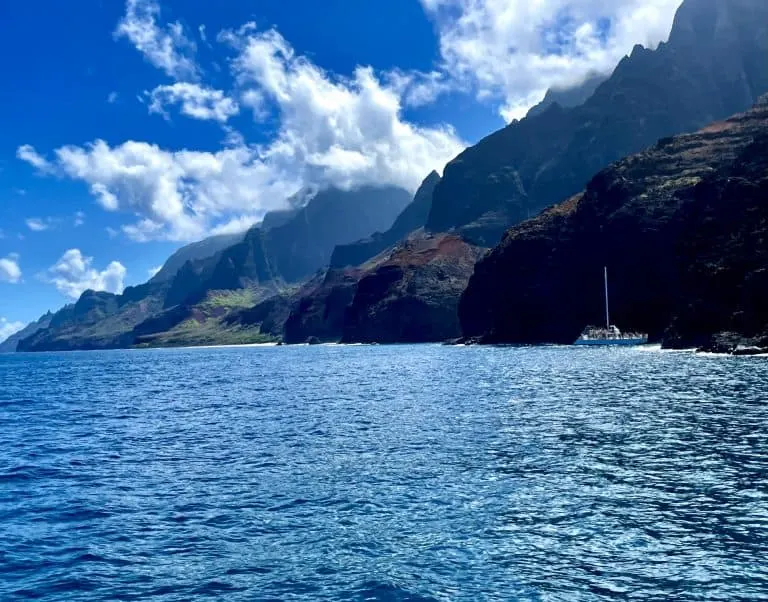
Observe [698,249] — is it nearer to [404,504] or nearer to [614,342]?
[614,342]

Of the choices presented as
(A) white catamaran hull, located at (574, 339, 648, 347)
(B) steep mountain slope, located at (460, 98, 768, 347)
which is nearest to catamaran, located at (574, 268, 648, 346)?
(A) white catamaran hull, located at (574, 339, 648, 347)

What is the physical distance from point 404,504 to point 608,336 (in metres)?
168

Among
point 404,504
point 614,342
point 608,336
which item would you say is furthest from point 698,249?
point 404,504

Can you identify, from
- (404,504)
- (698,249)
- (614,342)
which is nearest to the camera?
(404,504)

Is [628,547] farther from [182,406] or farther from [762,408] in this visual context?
[182,406]

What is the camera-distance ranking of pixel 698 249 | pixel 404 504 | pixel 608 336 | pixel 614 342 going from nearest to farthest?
pixel 404 504 < pixel 698 249 < pixel 614 342 < pixel 608 336

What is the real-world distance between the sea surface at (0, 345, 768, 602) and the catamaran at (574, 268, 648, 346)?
120 m

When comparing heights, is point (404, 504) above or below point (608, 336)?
below

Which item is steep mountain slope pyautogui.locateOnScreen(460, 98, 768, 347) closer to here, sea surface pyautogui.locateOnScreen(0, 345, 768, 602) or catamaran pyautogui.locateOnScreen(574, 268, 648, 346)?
catamaran pyautogui.locateOnScreen(574, 268, 648, 346)

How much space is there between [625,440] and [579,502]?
1514cm

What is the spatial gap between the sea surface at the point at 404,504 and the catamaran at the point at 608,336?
394 feet

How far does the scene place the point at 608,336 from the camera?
182 m

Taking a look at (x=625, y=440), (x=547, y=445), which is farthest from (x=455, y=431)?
(x=625, y=440)

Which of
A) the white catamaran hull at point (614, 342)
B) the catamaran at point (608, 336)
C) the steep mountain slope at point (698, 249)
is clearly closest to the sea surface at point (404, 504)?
the steep mountain slope at point (698, 249)
